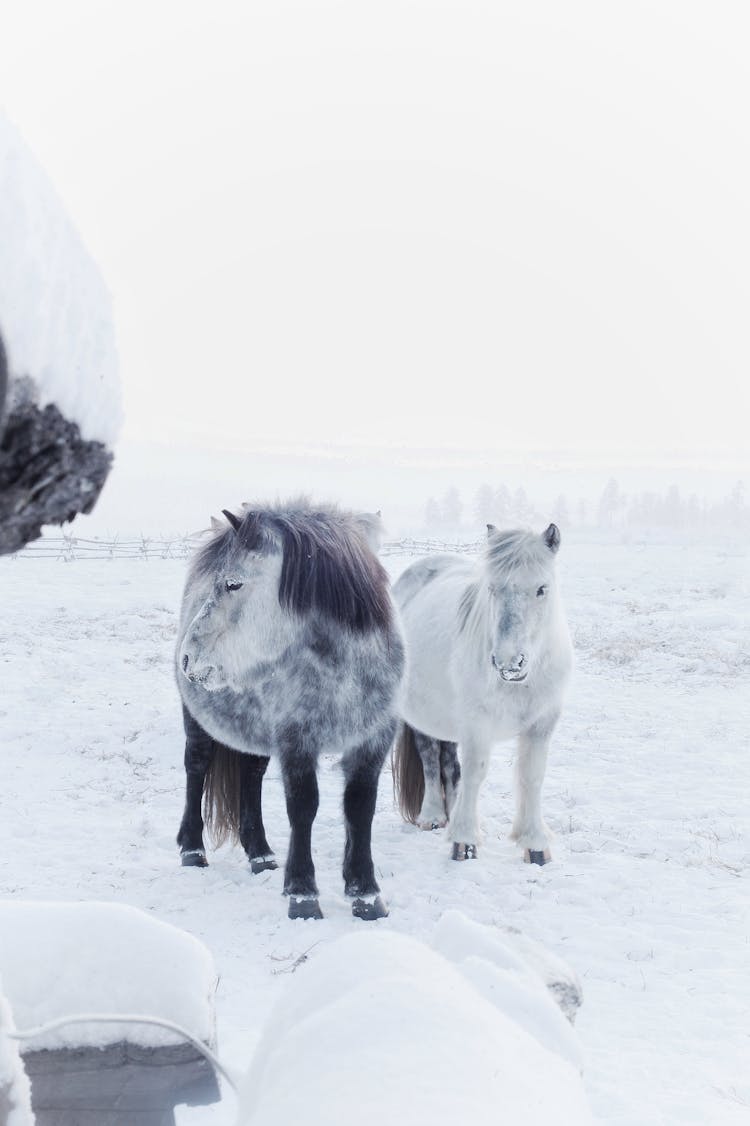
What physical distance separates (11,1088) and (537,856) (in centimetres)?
453

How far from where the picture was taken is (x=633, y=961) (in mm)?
4117

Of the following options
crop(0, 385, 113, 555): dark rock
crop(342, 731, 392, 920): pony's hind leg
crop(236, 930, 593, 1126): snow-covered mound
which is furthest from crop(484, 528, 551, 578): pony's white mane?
crop(0, 385, 113, 555): dark rock

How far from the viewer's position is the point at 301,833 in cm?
444

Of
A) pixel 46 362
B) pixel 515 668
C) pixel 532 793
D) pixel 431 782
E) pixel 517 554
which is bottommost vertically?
pixel 431 782

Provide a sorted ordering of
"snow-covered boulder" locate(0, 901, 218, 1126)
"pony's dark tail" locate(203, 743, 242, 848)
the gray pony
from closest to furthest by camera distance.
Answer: "snow-covered boulder" locate(0, 901, 218, 1126) → the gray pony → "pony's dark tail" locate(203, 743, 242, 848)

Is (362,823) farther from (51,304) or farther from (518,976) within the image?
(51,304)

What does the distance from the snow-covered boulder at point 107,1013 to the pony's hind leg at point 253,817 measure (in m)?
3.18

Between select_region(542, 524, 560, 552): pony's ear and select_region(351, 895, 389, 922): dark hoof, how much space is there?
2260 mm

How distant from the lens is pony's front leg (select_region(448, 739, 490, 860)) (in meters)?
5.36

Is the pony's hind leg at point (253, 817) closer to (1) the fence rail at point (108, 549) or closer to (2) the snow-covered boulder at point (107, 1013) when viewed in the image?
(2) the snow-covered boulder at point (107, 1013)

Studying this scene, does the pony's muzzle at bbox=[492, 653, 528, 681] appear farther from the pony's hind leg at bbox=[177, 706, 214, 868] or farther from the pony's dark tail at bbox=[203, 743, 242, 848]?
the pony's hind leg at bbox=[177, 706, 214, 868]

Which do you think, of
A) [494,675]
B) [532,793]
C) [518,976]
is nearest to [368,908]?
[532,793]

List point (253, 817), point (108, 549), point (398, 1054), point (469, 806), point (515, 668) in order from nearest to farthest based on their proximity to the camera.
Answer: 1. point (398, 1054)
2. point (515, 668)
3. point (253, 817)
4. point (469, 806)
5. point (108, 549)

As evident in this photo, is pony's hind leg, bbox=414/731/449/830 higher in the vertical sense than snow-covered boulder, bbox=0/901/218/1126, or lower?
lower
